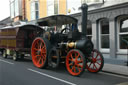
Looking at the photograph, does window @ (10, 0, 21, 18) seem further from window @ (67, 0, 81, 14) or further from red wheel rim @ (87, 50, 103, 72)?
red wheel rim @ (87, 50, 103, 72)

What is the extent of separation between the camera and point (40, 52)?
30.2ft

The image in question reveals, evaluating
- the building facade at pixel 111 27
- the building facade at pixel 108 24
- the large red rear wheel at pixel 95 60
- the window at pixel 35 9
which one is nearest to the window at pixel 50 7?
the building facade at pixel 108 24

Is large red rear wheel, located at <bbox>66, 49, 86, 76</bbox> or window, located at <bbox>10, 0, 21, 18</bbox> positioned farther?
window, located at <bbox>10, 0, 21, 18</bbox>

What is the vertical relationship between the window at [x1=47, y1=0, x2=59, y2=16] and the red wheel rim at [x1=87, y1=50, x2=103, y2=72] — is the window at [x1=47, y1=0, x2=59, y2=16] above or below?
above

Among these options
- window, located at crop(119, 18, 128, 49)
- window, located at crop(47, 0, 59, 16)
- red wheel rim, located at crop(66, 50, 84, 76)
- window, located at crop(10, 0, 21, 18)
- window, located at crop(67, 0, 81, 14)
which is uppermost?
window, located at crop(10, 0, 21, 18)

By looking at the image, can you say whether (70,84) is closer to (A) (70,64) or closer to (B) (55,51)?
(A) (70,64)

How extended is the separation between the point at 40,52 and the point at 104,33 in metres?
5.48

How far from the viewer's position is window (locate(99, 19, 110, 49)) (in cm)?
1200

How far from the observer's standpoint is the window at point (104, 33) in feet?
39.4

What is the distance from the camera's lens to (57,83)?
Result: 6.14m

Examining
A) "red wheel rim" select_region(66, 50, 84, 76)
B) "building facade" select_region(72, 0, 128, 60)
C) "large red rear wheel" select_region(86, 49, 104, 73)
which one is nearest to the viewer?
"red wheel rim" select_region(66, 50, 84, 76)

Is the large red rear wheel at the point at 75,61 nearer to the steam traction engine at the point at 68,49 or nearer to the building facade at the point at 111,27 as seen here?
the steam traction engine at the point at 68,49

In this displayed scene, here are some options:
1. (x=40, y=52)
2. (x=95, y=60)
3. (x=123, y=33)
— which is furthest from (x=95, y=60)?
(x=123, y=33)

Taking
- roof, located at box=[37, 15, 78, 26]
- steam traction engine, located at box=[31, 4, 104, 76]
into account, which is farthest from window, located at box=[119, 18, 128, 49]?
roof, located at box=[37, 15, 78, 26]
